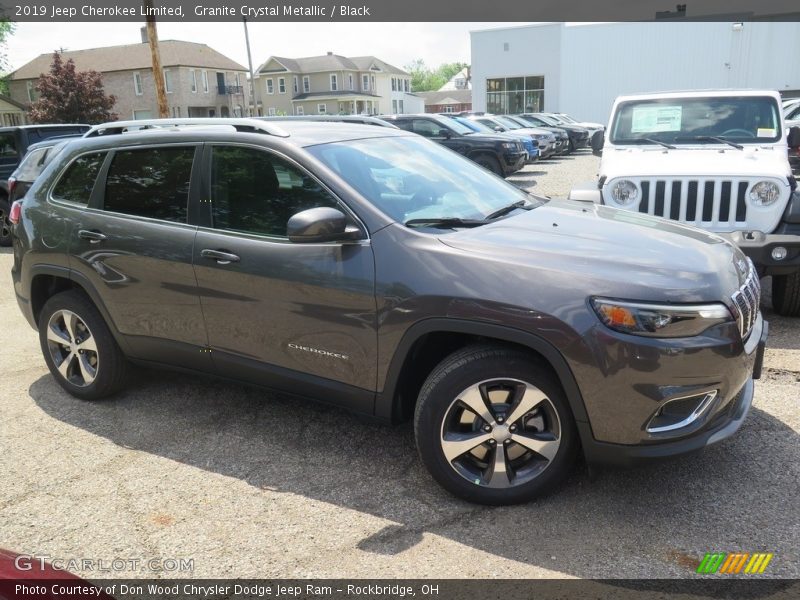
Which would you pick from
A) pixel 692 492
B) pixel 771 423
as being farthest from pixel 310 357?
pixel 771 423

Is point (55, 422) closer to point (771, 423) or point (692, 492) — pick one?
point (692, 492)

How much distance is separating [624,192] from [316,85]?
72.2 meters

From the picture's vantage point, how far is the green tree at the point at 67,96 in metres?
45.5

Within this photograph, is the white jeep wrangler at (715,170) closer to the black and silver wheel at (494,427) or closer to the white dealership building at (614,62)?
the black and silver wheel at (494,427)

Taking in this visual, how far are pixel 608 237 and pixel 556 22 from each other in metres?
43.7

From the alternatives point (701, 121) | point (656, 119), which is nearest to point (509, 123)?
point (656, 119)

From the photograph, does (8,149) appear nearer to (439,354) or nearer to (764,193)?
(439,354)

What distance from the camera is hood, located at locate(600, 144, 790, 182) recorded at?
5707mm

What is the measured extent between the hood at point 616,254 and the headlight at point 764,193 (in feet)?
7.62

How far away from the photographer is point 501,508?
3170mm

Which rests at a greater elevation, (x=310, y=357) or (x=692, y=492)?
(x=310, y=357)

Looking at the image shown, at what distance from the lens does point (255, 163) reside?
3.69 meters

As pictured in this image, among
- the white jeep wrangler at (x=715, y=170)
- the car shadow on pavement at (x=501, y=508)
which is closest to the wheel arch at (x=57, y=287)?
the car shadow on pavement at (x=501, y=508)

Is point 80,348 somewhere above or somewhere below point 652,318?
below
